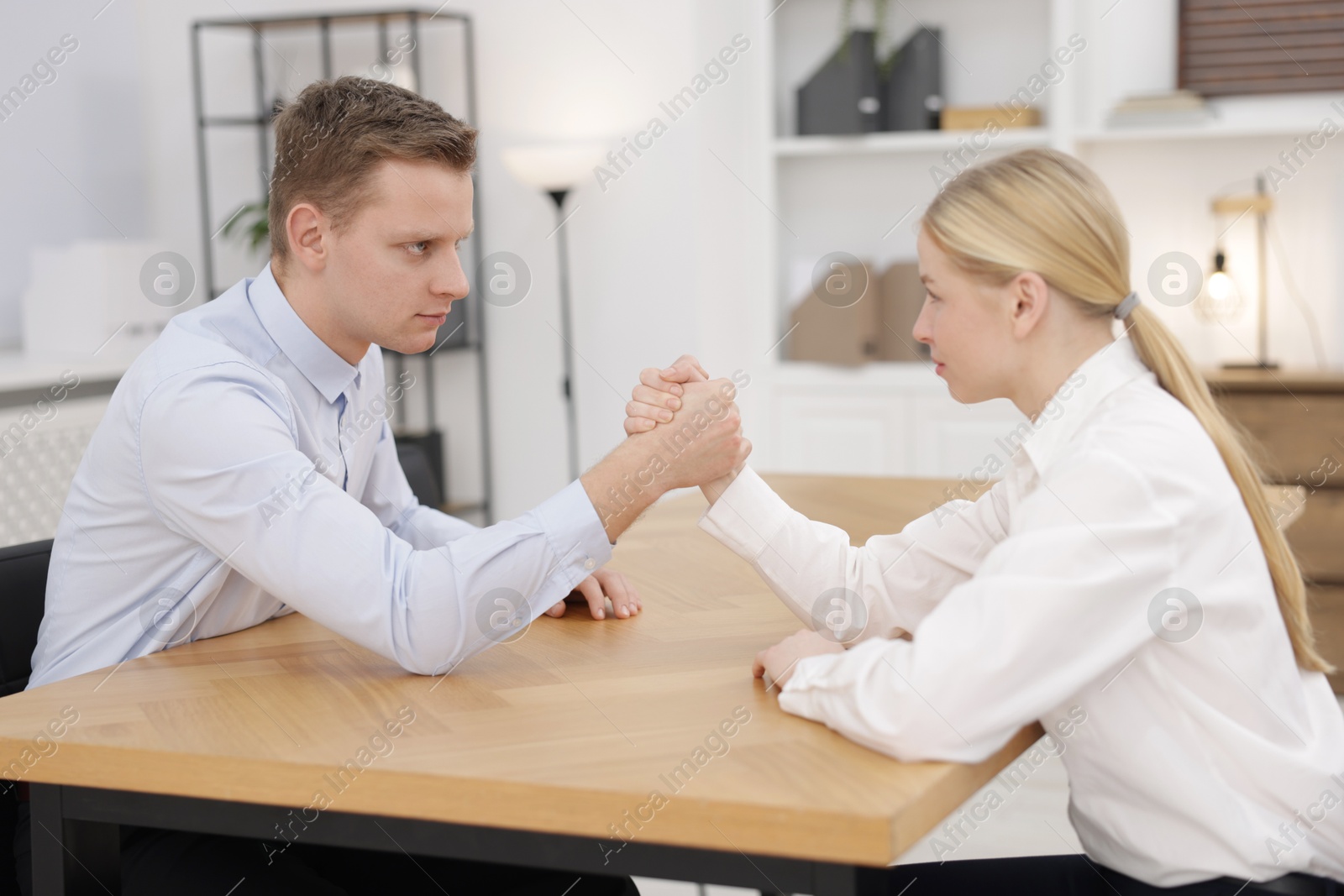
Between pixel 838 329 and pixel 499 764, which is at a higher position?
pixel 838 329

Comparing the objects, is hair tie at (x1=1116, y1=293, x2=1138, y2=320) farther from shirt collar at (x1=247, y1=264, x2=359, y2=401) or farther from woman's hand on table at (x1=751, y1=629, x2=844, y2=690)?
shirt collar at (x1=247, y1=264, x2=359, y2=401)

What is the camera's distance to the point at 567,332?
3828mm

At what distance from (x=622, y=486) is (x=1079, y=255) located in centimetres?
53

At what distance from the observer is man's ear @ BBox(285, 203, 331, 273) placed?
1.53 metres

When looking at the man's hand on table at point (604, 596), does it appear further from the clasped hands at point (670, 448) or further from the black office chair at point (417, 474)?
the black office chair at point (417, 474)

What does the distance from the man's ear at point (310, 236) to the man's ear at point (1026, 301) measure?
2.73 ft

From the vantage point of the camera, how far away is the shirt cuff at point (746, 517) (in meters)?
1.45

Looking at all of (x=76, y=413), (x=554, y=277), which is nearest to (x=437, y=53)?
(x=554, y=277)

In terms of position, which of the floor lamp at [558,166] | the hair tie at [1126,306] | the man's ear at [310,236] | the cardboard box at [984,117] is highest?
the cardboard box at [984,117]

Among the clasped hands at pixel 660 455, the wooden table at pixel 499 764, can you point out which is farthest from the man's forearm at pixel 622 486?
the wooden table at pixel 499 764

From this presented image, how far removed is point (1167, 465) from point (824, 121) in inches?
115

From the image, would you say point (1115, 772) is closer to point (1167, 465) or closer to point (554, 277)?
point (1167, 465)

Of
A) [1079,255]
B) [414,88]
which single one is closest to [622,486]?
[1079,255]

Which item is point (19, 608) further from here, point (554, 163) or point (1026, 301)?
point (554, 163)
